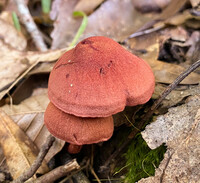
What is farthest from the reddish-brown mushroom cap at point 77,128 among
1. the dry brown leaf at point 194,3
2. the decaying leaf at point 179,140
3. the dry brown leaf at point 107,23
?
the dry brown leaf at point 194,3

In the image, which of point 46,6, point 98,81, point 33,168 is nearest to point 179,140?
point 98,81

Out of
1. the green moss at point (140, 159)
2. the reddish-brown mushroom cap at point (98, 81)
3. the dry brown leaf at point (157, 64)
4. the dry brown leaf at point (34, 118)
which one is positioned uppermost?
the reddish-brown mushroom cap at point (98, 81)

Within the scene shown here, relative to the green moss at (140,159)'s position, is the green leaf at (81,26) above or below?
above

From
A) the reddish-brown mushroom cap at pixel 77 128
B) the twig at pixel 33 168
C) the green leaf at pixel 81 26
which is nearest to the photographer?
the reddish-brown mushroom cap at pixel 77 128

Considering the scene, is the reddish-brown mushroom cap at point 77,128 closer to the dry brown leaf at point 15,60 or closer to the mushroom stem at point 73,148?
the mushroom stem at point 73,148

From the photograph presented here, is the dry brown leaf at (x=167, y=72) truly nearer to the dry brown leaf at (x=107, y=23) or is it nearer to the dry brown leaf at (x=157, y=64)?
the dry brown leaf at (x=157, y=64)

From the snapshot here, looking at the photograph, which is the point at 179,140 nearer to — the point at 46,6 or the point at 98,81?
the point at 98,81

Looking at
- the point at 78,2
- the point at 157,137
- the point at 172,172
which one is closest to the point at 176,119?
the point at 157,137

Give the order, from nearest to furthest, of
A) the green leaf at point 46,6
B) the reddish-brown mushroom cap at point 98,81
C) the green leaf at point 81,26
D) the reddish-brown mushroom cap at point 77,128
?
the reddish-brown mushroom cap at point 98,81 < the reddish-brown mushroom cap at point 77,128 < the green leaf at point 81,26 < the green leaf at point 46,6

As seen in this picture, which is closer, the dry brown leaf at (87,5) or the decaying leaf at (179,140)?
the decaying leaf at (179,140)
